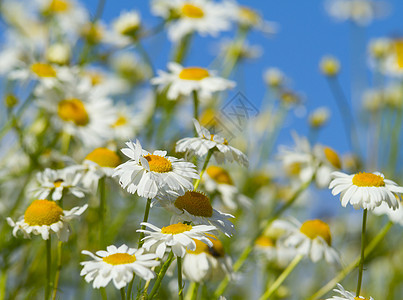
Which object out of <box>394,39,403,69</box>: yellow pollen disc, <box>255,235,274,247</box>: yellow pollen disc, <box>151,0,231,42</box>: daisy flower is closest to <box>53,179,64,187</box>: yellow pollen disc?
<box>255,235,274,247</box>: yellow pollen disc

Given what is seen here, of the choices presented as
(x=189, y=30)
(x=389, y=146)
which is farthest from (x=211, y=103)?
(x=389, y=146)

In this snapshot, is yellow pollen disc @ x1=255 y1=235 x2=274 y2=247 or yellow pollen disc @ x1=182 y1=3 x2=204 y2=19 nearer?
yellow pollen disc @ x1=255 y1=235 x2=274 y2=247

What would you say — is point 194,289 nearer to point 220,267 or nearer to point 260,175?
point 220,267

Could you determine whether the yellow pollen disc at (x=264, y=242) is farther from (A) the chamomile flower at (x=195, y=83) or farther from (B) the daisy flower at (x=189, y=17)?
(B) the daisy flower at (x=189, y=17)

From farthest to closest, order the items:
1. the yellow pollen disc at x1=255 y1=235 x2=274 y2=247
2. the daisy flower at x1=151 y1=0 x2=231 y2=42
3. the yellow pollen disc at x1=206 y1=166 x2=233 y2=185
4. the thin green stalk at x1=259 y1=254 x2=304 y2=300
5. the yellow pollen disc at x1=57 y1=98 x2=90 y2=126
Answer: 1. the daisy flower at x1=151 y1=0 x2=231 y2=42
2. the yellow pollen disc at x1=57 y1=98 x2=90 y2=126
3. the yellow pollen disc at x1=255 y1=235 x2=274 y2=247
4. the yellow pollen disc at x1=206 y1=166 x2=233 y2=185
5. the thin green stalk at x1=259 y1=254 x2=304 y2=300

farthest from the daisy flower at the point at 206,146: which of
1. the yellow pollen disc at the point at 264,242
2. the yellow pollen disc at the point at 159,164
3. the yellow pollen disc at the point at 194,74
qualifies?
the yellow pollen disc at the point at 264,242

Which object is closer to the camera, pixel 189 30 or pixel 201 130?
pixel 201 130

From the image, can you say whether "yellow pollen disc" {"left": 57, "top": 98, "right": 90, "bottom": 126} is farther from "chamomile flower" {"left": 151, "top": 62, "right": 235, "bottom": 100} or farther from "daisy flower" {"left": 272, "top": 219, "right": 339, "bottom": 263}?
"daisy flower" {"left": 272, "top": 219, "right": 339, "bottom": 263}
